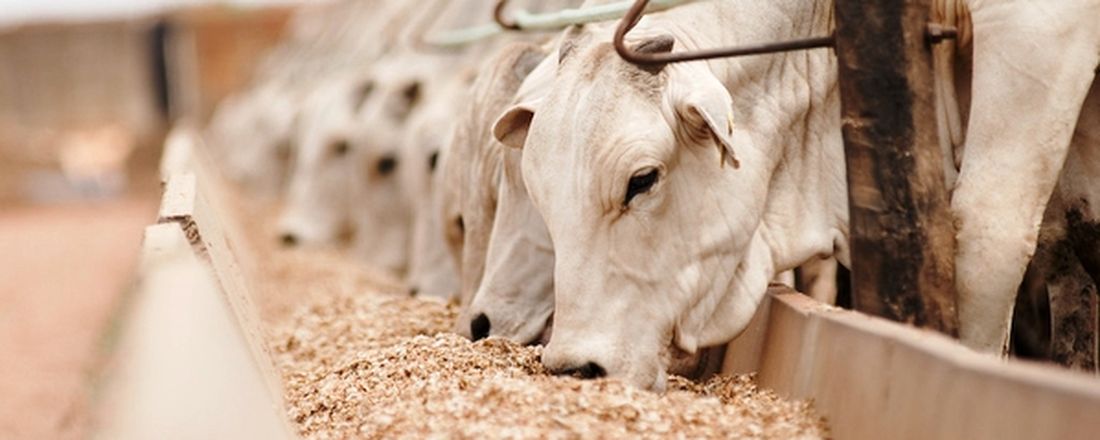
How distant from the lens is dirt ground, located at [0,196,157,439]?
6.09 metres

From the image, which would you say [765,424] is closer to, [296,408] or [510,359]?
[510,359]

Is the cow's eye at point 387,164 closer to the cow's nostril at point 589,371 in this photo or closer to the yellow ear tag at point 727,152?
the yellow ear tag at point 727,152

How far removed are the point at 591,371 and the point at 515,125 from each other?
0.90m

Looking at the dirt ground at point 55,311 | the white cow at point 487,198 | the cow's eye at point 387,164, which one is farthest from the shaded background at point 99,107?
the white cow at point 487,198

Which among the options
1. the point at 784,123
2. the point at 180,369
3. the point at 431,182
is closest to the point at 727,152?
the point at 784,123

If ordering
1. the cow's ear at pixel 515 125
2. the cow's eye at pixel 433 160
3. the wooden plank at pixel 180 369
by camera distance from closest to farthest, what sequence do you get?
the wooden plank at pixel 180 369 < the cow's ear at pixel 515 125 < the cow's eye at pixel 433 160

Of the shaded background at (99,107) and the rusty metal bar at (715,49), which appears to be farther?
the shaded background at (99,107)

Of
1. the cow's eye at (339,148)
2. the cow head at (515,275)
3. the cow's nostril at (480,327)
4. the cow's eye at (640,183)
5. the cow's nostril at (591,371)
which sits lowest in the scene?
the cow's nostril at (591,371)

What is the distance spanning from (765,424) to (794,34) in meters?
1.51

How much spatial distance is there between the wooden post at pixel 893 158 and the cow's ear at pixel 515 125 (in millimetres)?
904

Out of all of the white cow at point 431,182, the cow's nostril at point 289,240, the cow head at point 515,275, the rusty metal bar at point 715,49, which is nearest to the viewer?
the rusty metal bar at point 715,49

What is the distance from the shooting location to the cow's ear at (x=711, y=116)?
4152 mm

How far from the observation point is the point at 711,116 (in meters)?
4.18

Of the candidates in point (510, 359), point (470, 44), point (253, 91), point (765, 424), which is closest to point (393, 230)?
point (470, 44)
